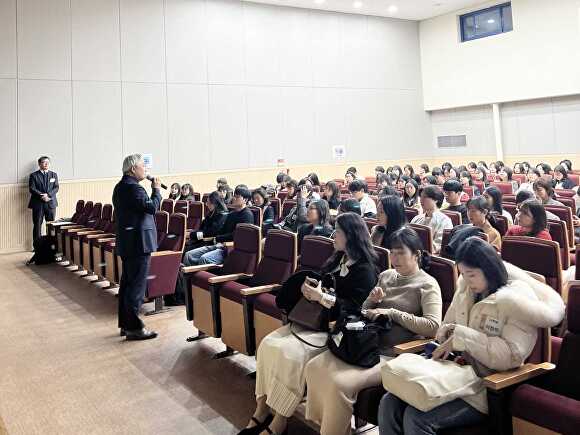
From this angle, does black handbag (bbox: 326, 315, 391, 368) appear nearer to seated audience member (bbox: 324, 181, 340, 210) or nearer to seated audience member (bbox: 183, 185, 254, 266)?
seated audience member (bbox: 183, 185, 254, 266)

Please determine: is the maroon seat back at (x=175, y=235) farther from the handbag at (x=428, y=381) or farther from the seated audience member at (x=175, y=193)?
the seated audience member at (x=175, y=193)

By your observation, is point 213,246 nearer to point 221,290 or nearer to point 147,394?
point 221,290

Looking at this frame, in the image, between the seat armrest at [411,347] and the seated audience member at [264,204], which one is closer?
the seat armrest at [411,347]

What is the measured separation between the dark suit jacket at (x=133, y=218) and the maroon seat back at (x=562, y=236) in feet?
10.5

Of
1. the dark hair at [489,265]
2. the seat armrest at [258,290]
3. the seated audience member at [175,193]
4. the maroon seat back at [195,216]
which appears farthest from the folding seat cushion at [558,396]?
the seated audience member at [175,193]

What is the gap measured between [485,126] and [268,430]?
1345 centimetres

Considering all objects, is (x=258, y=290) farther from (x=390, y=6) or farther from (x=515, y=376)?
(x=390, y=6)

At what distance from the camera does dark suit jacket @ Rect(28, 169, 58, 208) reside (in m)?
9.28

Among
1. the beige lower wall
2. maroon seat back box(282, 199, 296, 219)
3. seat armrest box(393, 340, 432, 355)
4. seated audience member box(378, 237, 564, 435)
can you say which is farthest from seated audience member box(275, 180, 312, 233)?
the beige lower wall

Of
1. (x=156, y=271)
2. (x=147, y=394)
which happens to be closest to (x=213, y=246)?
(x=156, y=271)

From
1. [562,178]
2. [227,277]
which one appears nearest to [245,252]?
[227,277]

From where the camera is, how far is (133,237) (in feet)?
13.6

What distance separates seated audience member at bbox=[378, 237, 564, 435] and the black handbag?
26cm

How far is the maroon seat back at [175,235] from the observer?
5.27m
